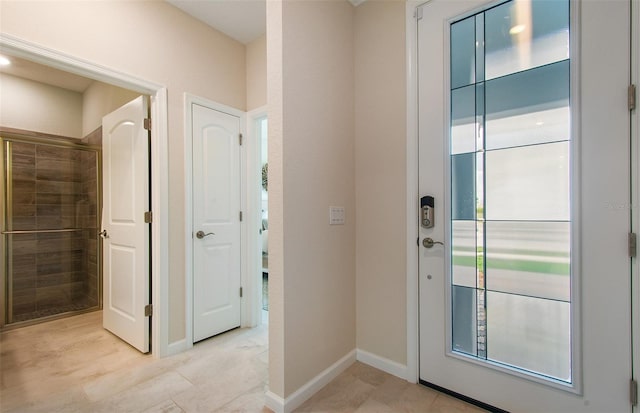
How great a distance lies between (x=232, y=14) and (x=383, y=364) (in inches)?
120

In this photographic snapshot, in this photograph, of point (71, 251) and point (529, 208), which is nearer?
point (529, 208)

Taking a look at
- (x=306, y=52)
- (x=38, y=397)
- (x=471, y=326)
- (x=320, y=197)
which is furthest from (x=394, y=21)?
(x=38, y=397)

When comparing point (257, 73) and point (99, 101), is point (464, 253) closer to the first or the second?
point (257, 73)

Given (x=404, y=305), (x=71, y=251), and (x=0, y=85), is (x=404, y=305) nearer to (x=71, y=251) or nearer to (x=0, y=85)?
(x=71, y=251)

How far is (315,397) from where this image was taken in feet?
5.61

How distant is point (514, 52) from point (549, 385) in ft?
5.70

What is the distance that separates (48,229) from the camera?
332 centimetres

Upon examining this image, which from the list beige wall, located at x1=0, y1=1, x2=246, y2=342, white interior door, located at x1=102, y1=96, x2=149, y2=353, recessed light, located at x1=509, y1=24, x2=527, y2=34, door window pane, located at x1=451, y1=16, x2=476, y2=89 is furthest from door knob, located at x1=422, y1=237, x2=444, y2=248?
white interior door, located at x1=102, y1=96, x2=149, y2=353

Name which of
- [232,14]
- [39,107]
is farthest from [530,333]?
[39,107]

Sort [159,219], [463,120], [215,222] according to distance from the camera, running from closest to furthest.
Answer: [463,120] → [159,219] → [215,222]

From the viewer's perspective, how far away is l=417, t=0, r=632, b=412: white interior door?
4.20 ft

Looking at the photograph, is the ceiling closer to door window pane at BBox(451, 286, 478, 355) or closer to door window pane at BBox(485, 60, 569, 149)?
door window pane at BBox(485, 60, 569, 149)

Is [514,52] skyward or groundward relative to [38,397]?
skyward

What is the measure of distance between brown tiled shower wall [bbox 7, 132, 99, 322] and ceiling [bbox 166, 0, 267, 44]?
2.30m
